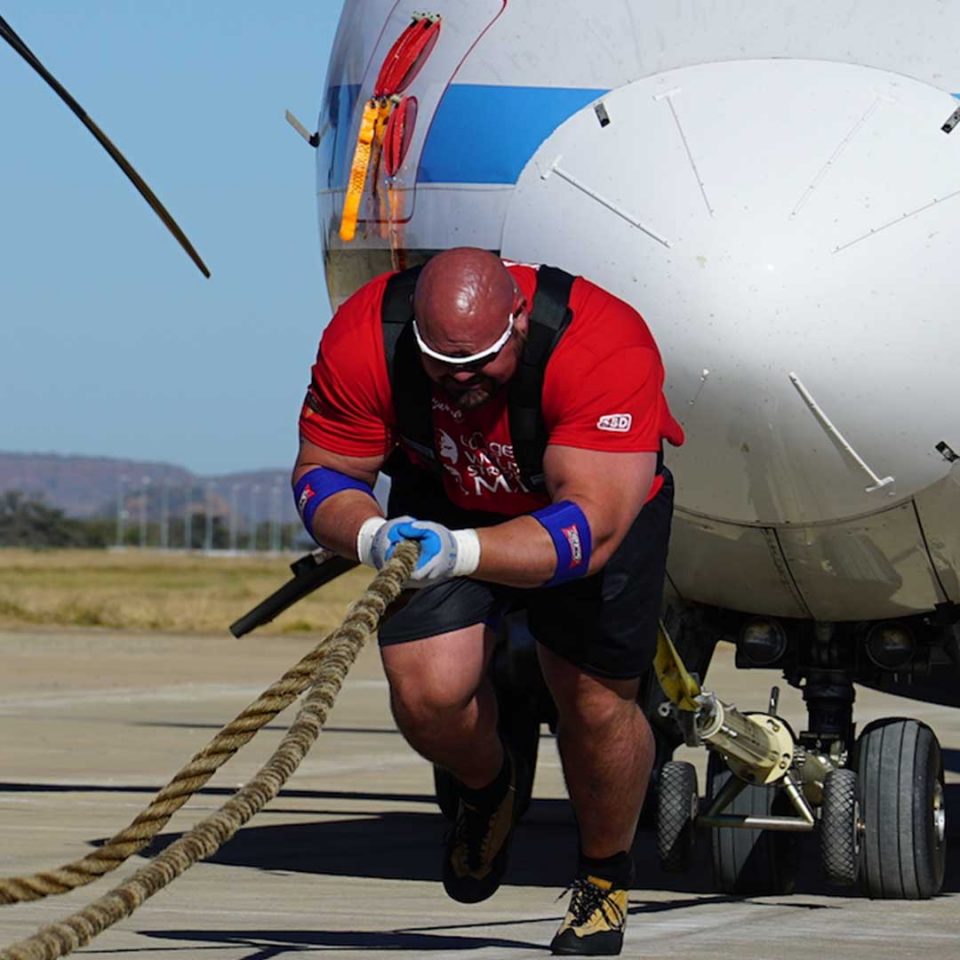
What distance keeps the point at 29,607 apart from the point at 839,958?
42098mm

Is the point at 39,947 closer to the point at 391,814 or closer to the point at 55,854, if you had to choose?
the point at 55,854

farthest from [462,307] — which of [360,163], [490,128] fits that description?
[360,163]

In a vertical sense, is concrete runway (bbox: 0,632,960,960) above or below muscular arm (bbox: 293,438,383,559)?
below

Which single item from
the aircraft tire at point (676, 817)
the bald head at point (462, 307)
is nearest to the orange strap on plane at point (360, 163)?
the aircraft tire at point (676, 817)

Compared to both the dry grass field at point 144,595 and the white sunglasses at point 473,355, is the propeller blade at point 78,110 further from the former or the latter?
the dry grass field at point 144,595

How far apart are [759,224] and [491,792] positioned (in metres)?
1.76

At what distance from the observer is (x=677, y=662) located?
8344mm

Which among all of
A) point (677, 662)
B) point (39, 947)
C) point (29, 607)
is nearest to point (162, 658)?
point (29, 607)

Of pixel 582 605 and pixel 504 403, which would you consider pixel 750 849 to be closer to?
pixel 582 605

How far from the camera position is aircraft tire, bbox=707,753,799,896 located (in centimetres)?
900

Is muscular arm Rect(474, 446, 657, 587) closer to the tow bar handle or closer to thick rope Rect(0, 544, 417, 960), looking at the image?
thick rope Rect(0, 544, 417, 960)

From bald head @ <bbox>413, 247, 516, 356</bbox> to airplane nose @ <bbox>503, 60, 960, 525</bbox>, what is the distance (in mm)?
1065

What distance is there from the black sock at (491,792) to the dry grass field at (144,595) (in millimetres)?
33733

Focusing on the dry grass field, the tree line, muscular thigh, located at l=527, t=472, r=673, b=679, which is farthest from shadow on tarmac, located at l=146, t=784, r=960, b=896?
the tree line
